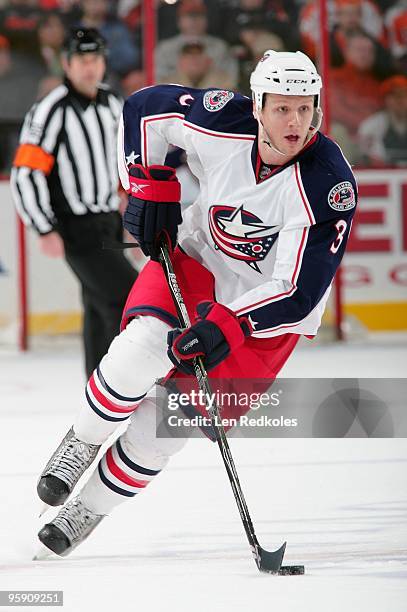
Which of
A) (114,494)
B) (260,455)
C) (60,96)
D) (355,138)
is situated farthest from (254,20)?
(114,494)

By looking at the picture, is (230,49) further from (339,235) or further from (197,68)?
(339,235)

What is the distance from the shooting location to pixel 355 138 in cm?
584

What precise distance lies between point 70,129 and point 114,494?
2054 millimetres

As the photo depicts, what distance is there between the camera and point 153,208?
266 cm

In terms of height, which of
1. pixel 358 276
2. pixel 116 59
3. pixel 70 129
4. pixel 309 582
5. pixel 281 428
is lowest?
pixel 309 582

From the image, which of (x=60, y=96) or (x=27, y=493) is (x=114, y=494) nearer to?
(x=27, y=493)

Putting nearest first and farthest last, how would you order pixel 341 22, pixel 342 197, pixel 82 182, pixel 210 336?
1. pixel 210 336
2. pixel 342 197
3. pixel 82 182
4. pixel 341 22

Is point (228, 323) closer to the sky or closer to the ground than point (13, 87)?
closer to the ground

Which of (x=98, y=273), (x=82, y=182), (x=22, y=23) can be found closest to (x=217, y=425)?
(x=98, y=273)

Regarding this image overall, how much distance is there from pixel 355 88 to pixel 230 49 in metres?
0.62

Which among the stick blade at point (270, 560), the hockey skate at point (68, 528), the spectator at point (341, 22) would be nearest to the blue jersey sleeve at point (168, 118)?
the hockey skate at point (68, 528)

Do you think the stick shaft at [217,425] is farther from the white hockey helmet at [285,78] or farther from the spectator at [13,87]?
the spectator at [13,87]

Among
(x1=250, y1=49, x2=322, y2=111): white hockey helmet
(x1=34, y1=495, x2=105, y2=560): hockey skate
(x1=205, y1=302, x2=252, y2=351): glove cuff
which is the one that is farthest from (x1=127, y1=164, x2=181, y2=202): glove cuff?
(x1=34, y1=495, x2=105, y2=560): hockey skate

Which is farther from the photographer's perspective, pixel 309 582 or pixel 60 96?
pixel 60 96
